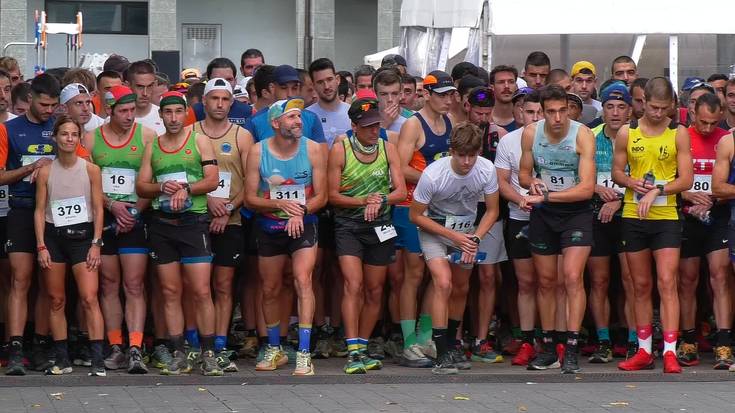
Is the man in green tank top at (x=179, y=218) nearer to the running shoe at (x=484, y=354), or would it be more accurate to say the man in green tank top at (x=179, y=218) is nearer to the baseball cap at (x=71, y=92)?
the baseball cap at (x=71, y=92)

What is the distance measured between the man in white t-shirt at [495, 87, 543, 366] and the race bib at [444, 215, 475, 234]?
0.42m

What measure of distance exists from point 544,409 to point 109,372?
333 centimetres

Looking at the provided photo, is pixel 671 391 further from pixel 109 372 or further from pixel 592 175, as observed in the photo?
pixel 109 372

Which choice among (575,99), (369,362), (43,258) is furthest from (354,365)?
(575,99)

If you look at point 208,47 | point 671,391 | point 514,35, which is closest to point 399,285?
point 671,391

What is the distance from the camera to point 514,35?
666 inches

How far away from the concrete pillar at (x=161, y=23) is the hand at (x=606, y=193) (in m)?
26.6

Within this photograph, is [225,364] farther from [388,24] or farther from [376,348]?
[388,24]

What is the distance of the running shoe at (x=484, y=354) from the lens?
1140 cm

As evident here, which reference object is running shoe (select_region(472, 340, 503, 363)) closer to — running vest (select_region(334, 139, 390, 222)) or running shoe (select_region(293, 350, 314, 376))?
running vest (select_region(334, 139, 390, 222))

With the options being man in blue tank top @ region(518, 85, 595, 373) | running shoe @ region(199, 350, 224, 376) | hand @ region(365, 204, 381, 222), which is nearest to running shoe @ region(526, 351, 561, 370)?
man in blue tank top @ region(518, 85, 595, 373)

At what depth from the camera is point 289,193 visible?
10758mm

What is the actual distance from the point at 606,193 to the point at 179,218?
10.5ft

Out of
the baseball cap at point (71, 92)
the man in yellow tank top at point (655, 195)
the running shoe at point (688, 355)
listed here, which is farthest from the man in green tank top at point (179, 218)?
the running shoe at point (688, 355)
